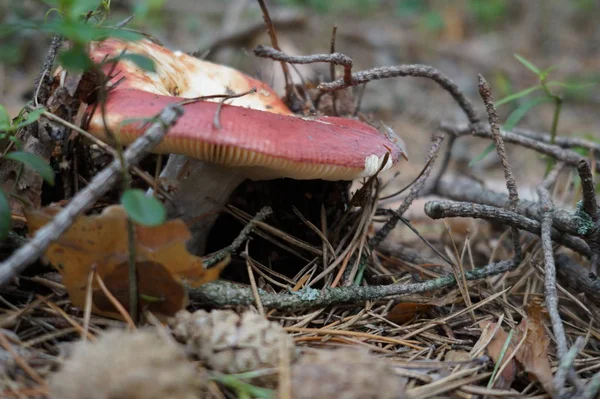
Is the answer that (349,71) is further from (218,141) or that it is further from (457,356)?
(457,356)

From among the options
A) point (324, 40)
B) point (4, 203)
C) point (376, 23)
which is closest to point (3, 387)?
point (4, 203)

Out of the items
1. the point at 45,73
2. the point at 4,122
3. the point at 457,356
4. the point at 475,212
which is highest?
the point at 45,73

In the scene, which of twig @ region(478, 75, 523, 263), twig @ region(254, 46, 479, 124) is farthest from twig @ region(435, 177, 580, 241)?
twig @ region(254, 46, 479, 124)

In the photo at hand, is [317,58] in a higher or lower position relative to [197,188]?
higher

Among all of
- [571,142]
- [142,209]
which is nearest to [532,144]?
[571,142]

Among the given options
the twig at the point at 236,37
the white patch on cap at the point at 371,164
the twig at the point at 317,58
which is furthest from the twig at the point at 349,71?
the twig at the point at 236,37

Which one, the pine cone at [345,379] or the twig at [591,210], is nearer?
the pine cone at [345,379]

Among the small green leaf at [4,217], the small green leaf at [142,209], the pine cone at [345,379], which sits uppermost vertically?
the small green leaf at [142,209]

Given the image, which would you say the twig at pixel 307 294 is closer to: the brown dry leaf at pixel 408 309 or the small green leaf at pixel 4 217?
the brown dry leaf at pixel 408 309
